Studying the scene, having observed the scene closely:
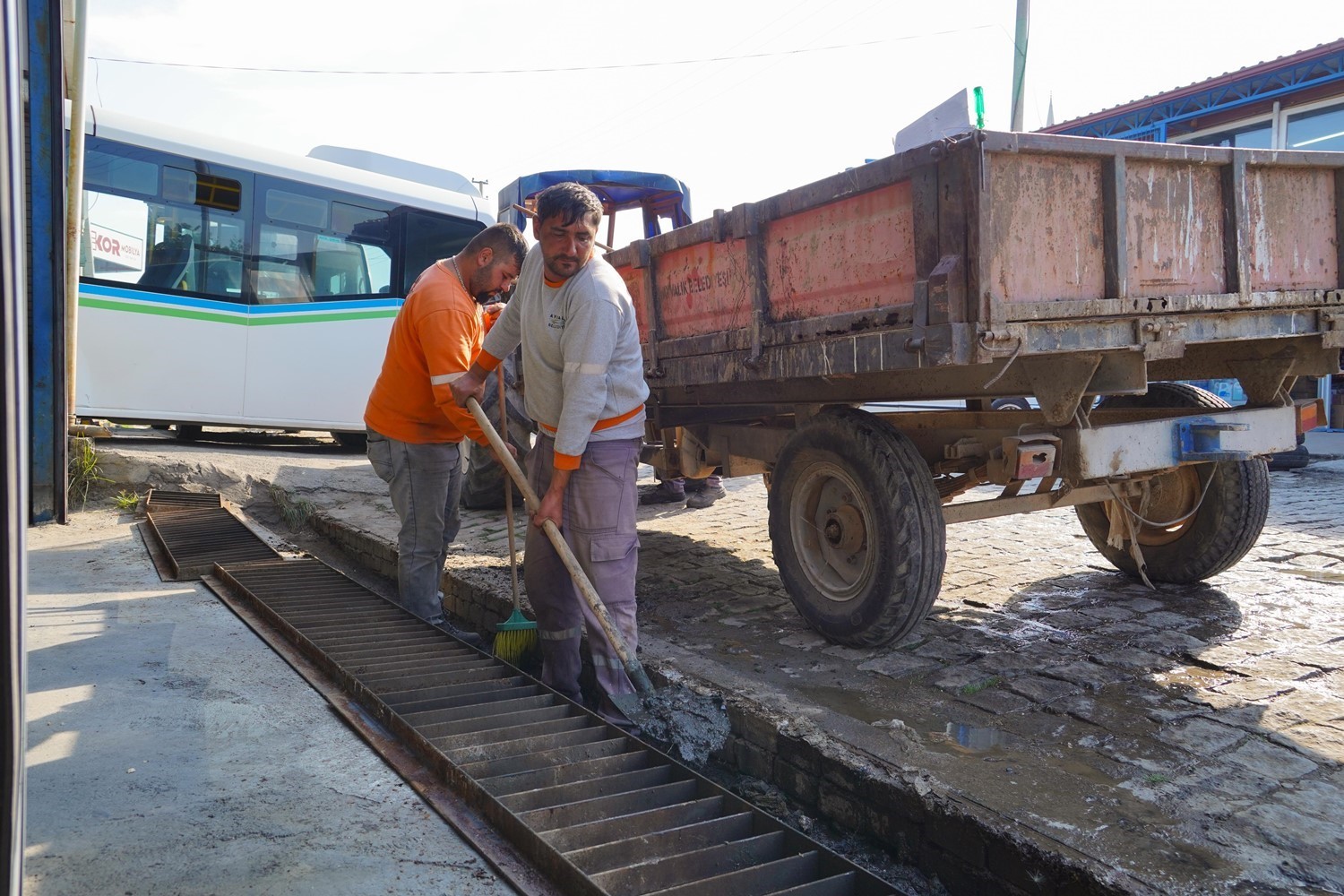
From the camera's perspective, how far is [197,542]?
593 cm

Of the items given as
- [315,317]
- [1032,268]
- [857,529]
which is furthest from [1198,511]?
[315,317]

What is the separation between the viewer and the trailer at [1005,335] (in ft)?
10.5

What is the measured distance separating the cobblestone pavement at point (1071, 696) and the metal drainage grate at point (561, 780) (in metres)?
0.49

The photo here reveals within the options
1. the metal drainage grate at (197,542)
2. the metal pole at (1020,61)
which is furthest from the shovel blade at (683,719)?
the metal pole at (1020,61)

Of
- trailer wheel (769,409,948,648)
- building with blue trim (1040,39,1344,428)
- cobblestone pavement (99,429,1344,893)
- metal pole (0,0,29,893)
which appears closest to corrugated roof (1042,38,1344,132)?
building with blue trim (1040,39,1344,428)

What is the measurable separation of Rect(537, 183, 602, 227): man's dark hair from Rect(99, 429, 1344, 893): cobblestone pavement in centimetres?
172

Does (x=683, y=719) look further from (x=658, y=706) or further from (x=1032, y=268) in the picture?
(x=1032, y=268)

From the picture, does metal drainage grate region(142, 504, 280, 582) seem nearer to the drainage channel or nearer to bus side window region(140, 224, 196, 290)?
the drainage channel

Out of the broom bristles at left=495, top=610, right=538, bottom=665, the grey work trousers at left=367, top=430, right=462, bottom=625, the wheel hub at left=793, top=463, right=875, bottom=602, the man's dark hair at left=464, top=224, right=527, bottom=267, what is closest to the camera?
the wheel hub at left=793, top=463, right=875, bottom=602

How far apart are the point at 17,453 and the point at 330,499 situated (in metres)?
7.72

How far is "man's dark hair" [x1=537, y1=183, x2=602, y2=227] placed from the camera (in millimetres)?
3346

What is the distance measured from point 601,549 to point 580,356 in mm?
727

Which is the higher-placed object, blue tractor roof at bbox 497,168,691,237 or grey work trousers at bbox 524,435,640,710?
blue tractor roof at bbox 497,168,691,237

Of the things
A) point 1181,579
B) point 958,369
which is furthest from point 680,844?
point 1181,579
